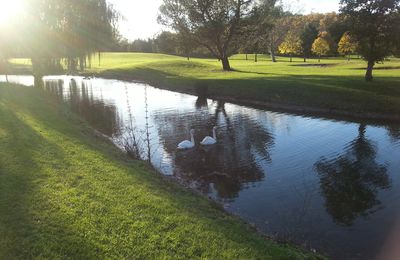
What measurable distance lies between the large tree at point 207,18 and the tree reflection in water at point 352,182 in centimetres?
3445

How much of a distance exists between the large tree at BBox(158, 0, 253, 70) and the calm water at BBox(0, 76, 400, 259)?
926 inches

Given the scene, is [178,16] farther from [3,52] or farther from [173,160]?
[173,160]

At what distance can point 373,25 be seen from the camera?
103 feet

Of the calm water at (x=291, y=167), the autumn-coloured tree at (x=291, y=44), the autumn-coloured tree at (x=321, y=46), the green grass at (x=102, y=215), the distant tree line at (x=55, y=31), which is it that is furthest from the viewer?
the autumn-coloured tree at (x=291, y=44)

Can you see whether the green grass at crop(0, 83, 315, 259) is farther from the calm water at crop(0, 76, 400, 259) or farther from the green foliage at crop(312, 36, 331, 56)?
the green foliage at crop(312, 36, 331, 56)

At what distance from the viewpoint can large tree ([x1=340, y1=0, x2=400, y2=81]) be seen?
31.0 metres

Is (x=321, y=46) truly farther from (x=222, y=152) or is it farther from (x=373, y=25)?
(x=222, y=152)

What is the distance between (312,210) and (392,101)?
18.7 m

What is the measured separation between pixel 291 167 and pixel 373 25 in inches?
814

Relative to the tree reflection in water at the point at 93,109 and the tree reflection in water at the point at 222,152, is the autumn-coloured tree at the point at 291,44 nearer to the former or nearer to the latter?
the tree reflection in water at the point at 93,109

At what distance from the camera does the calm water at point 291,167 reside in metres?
10.9

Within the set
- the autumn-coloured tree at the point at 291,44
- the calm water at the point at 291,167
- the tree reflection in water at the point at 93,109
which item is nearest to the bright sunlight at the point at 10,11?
the tree reflection in water at the point at 93,109

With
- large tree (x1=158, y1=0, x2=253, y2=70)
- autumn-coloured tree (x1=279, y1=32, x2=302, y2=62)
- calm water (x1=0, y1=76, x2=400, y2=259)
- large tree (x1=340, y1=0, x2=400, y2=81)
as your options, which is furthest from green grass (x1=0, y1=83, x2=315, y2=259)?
autumn-coloured tree (x1=279, y1=32, x2=302, y2=62)

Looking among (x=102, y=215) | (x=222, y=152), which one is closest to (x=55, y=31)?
(x=222, y=152)
